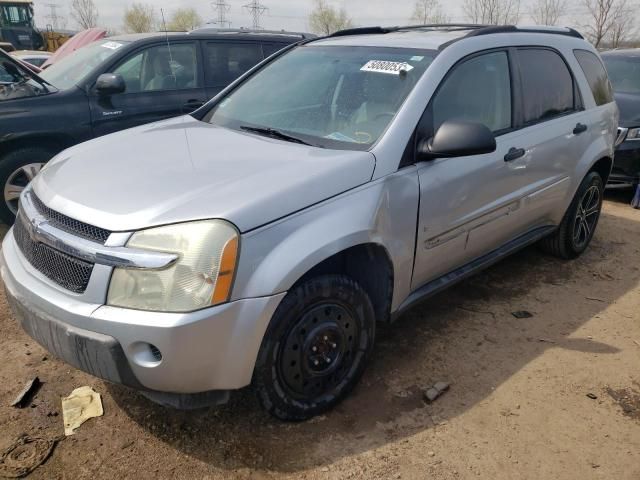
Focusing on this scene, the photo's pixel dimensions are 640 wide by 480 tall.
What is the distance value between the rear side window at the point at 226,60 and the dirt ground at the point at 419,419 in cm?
327

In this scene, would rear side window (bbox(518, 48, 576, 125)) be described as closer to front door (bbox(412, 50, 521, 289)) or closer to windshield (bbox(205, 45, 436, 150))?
front door (bbox(412, 50, 521, 289))

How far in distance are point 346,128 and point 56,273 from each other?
1519 mm

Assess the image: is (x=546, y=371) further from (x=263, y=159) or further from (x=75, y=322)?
(x=75, y=322)

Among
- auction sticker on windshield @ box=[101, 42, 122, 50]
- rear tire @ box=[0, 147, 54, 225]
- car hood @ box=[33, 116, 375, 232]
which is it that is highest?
auction sticker on windshield @ box=[101, 42, 122, 50]

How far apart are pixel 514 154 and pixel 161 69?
3712mm

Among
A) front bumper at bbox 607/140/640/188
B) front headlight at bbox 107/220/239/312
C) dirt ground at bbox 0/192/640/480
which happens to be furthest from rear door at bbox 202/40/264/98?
front bumper at bbox 607/140/640/188

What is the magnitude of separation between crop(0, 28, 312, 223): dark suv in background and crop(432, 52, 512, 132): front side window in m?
2.81

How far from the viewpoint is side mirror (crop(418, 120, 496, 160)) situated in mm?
2617

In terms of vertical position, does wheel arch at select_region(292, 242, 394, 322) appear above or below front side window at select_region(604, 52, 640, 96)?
below

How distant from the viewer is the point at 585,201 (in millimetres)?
4500

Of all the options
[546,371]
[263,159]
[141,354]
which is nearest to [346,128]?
[263,159]

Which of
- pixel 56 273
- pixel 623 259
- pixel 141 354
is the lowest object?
pixel 623 259

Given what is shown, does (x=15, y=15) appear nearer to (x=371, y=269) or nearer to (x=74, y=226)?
(x=74, y=226)

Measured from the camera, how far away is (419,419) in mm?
2607
